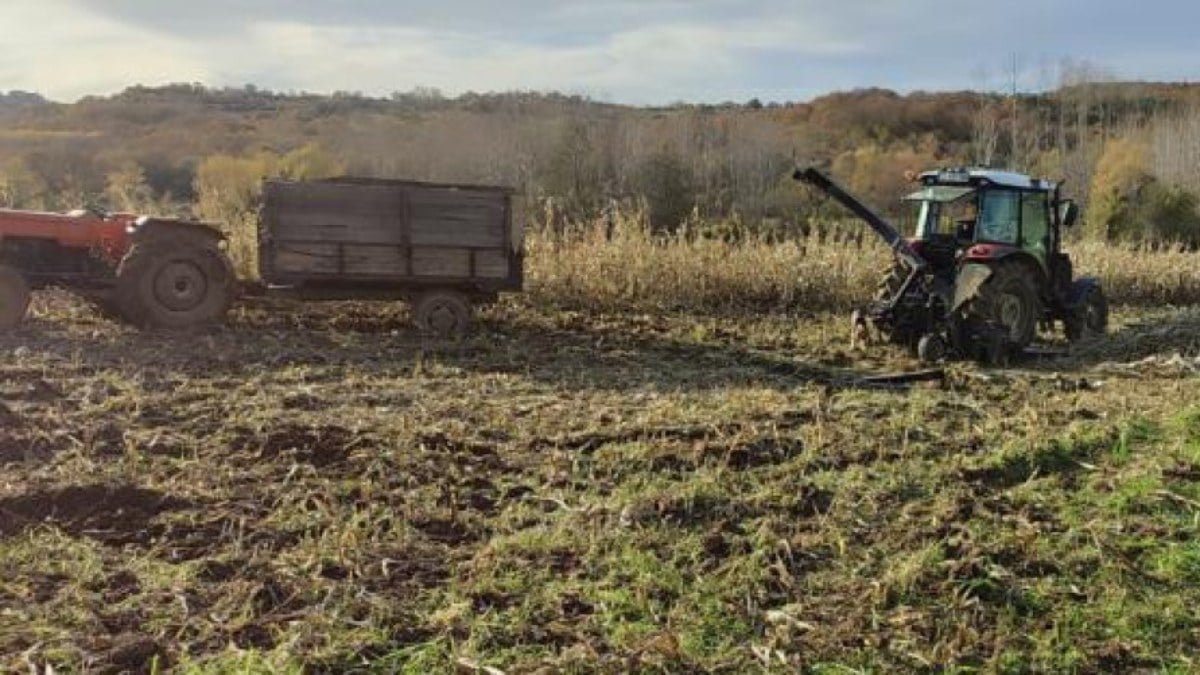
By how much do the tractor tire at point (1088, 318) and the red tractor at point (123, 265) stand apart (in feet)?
27.4

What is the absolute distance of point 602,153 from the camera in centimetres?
3042

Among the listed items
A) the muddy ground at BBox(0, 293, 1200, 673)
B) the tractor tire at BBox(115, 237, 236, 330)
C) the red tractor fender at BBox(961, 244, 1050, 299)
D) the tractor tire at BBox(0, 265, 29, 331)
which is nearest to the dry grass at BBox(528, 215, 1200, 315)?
the red tractor fender at BBox(961, 244, 1050, 299)

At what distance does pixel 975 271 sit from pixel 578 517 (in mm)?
6711

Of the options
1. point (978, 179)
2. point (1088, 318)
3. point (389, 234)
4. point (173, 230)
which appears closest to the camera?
point (173, 230)

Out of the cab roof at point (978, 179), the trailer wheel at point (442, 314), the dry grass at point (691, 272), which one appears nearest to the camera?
the trailer wheel at point (442, 314)

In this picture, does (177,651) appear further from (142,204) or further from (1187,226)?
(1187,226)

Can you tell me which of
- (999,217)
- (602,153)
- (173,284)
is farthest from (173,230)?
(602,153)

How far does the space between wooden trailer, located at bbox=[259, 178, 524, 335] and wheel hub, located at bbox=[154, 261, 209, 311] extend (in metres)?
0.67

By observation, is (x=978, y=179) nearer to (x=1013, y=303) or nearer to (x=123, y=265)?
(x=1013, y=303)

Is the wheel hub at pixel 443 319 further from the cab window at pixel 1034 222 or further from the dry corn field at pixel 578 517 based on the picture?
the cab window at pixel 1034 222

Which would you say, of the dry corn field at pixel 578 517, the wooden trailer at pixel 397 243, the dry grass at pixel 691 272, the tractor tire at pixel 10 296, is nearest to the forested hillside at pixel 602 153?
the dry grass at pixel 691 272

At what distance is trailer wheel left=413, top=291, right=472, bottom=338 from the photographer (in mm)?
10641

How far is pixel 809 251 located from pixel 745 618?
472 inches

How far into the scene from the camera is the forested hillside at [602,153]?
2394 cm
